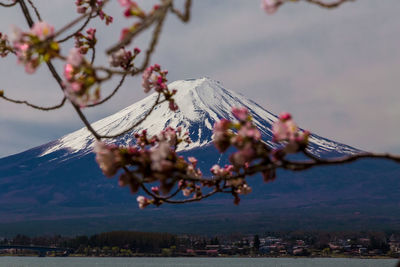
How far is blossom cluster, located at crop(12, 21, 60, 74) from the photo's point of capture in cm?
326

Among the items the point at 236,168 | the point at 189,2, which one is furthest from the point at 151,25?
the point at 236,168

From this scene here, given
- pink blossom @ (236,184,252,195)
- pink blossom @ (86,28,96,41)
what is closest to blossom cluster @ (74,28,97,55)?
pink blossom @ (86,28,96,41)

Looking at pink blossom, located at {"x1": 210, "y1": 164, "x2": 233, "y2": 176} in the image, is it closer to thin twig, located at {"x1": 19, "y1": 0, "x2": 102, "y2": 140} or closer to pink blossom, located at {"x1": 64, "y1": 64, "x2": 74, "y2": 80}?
thin twig, located at {"x1": 19, "y1": 0, "x2": 102, "y2": 140}

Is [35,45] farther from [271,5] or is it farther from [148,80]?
[148,80]

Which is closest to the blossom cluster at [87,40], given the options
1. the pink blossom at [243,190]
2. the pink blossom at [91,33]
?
the pink blossom at [91,33]

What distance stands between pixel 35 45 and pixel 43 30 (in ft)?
0.35

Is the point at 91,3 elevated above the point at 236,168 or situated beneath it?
elevated above

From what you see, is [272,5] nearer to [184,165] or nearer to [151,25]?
[151,25]

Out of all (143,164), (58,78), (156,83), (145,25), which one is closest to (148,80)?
(156,83)

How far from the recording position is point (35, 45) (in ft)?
10.9

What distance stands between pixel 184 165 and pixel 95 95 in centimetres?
102

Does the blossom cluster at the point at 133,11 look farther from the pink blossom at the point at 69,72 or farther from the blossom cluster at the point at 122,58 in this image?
the blossom cluster at the point at 122,58

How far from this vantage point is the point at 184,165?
413 centimetres

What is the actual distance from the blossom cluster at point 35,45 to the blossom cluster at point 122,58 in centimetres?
175
